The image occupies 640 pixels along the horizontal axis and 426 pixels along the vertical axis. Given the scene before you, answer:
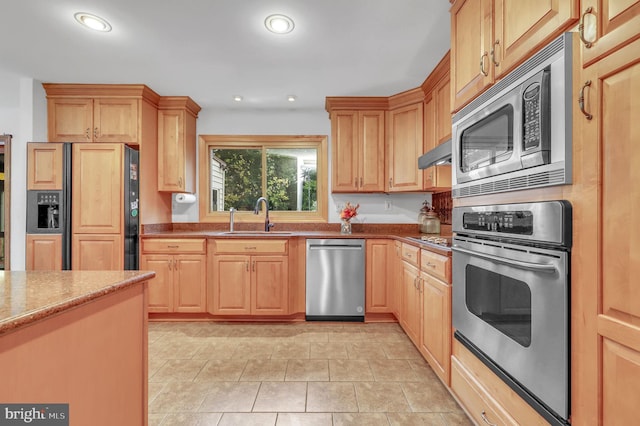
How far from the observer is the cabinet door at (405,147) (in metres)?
3.19

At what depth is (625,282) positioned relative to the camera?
32.0 inches

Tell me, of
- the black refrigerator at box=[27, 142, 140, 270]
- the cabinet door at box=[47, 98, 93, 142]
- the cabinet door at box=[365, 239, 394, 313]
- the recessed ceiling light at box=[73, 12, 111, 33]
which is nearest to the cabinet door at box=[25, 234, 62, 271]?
the black refrigerator at box=[27, 142, 140, 270]

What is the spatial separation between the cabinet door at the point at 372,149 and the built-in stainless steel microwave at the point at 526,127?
1796mm

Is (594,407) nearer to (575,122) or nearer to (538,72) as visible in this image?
(575,122)

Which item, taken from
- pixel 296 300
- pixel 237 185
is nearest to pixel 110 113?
pixel 237 185

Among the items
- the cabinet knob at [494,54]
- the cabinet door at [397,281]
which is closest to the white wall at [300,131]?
the cabinet door at [397,281]

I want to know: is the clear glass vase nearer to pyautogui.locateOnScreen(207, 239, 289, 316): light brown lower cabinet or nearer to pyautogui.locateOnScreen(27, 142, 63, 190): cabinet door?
pyautogui.locateOnScreen(207, 239, 289, 316): light brown lower cabinet

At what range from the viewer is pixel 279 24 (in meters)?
2.08

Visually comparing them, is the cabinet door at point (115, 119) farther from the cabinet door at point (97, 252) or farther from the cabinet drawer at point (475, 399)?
the cabinet drawer at point (475, 399)

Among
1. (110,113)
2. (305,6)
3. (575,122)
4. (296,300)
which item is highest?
(305,6)

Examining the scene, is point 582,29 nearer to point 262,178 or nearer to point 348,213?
point 348,213

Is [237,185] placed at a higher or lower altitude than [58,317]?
higher

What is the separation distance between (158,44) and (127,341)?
2178mm

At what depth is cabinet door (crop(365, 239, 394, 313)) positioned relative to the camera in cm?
315
